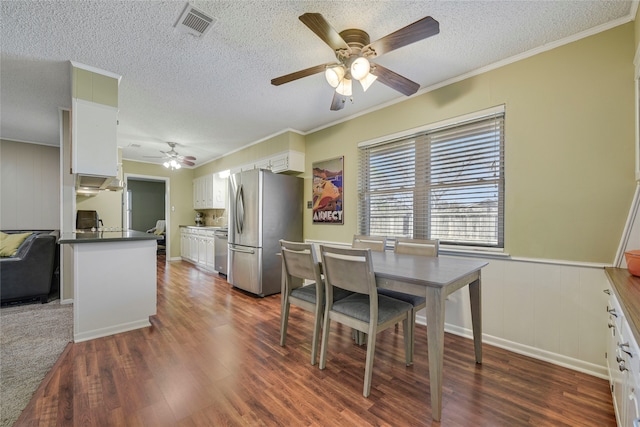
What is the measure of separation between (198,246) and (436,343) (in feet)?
18.4

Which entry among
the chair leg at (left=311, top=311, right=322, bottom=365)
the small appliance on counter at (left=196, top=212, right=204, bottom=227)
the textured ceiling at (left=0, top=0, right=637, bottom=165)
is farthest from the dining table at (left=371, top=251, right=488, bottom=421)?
the small appliance on counter at (left=196, top=212, right=204, bottom=227)

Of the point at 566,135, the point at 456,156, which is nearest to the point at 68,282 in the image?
the point at 456,156

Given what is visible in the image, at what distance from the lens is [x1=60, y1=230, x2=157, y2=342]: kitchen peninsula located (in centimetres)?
238

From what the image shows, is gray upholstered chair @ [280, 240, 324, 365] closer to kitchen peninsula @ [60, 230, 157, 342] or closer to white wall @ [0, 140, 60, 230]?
kitchen peninsula @ [60, 230, 157, 342]

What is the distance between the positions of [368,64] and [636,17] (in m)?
1.80

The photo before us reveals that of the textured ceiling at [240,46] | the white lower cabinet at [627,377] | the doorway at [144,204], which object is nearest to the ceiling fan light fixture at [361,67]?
the textured ceiling at [240,46]

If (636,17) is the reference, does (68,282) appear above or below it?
below

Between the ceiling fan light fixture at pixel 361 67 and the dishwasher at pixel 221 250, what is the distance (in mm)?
3888

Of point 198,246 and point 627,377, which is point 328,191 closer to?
point 627,377

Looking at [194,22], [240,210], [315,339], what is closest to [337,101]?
[194,22]

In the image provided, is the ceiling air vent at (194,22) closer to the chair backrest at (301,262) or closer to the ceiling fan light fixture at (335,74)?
the ceiling fan light fixture at (335,74)

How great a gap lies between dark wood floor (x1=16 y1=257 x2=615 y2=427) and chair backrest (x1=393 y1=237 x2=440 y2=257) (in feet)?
2.67

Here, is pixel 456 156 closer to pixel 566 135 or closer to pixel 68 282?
pixel 566 135

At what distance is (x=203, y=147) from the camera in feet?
17.7
